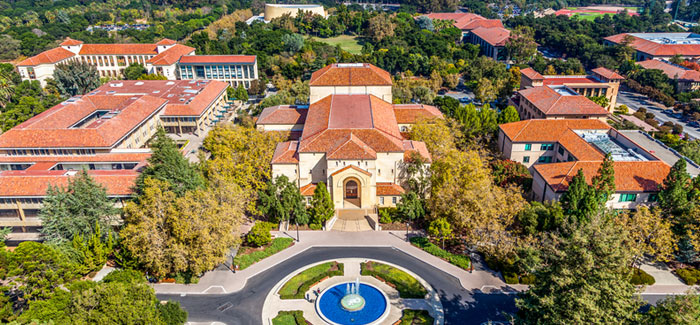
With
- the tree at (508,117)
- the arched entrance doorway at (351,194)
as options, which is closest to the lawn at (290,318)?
the arched entrance doorway at (351,194)

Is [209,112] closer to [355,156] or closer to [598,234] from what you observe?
[355,156]

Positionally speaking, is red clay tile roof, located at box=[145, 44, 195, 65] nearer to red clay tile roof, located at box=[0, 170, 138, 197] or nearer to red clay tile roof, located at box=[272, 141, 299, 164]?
red clay tile roof, located at box=[0, 170, 138, 197]

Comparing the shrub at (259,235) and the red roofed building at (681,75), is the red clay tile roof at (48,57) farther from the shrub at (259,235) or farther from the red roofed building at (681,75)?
the red roofed building at (681,75)

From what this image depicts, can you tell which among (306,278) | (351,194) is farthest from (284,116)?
(306,278)

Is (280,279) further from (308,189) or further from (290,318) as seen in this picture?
(308,189)

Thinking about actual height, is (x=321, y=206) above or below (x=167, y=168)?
below

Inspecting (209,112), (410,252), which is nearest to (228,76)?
(209,112)

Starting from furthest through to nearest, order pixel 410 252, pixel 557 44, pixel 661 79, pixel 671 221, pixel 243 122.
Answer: pixel 557 44, pixel 661 79, pixel 243 122, pixel 410 252, pixel 671 221
